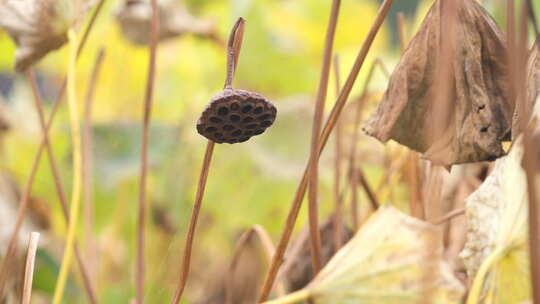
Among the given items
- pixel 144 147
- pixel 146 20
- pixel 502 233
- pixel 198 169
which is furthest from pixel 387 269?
pixel 198 169

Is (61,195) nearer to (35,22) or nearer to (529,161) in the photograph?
(35,22)

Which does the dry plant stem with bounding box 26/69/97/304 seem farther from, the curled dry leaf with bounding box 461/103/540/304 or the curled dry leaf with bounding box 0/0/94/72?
the curled dry leaf with bounding box 461/103/540/304

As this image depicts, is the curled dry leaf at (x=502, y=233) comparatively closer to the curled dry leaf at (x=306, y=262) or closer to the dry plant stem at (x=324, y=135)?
the dry plant stem at (x=324, y=135)

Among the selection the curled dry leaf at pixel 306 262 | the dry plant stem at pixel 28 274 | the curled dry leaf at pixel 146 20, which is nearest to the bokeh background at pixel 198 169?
the curled dry leaf at pixel 146 20

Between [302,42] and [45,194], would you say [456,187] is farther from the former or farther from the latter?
[302,42]

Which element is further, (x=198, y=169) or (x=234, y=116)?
(x=198, y=169)

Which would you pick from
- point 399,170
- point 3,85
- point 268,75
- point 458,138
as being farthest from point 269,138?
point 3,85
